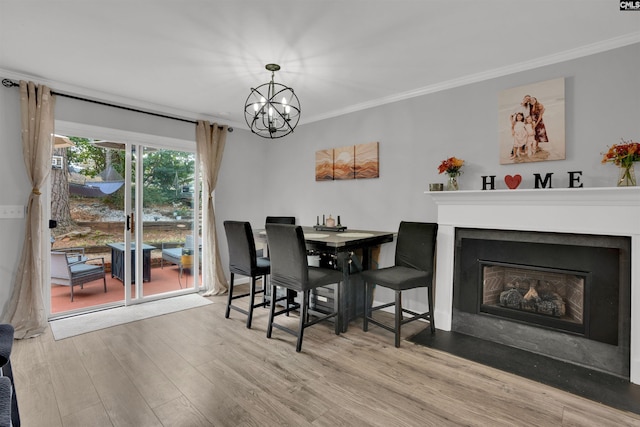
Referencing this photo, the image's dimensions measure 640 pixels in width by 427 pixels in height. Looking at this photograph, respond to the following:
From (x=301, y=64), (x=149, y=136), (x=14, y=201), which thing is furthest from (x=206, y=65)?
(x=14, y=201)

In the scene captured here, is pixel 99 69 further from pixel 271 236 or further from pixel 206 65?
pixel 271 236

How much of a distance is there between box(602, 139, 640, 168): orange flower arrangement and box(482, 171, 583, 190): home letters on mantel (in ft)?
0.78

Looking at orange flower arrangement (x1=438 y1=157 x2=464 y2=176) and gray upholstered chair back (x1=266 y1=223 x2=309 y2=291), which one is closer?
gray upholstered chair back (x1=266 y1=223 x2=309 y2=291)

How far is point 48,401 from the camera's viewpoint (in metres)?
2.00

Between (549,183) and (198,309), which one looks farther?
(198,309)

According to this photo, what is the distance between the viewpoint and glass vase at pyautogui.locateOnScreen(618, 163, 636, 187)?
226cm

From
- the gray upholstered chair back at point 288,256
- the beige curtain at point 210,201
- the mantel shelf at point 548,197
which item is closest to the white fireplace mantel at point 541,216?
the mantel shelf at point 548,197

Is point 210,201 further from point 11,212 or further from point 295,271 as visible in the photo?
point 295,271

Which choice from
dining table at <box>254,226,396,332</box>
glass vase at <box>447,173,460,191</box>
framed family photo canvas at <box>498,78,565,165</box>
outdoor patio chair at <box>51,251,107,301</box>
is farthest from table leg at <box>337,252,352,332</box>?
outdoor patio chair at <box>51,251,107,301</box>

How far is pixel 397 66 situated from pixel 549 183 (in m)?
1.67

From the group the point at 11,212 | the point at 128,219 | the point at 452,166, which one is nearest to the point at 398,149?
the point at 452,166

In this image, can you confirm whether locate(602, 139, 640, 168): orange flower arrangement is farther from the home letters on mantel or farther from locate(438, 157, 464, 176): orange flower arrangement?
locate(438, 157, 464, 176): orange flower arrangement

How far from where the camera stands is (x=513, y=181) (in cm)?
276

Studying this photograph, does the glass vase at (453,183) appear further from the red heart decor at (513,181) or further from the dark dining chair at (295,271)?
the dark dining chair at (295,271)
